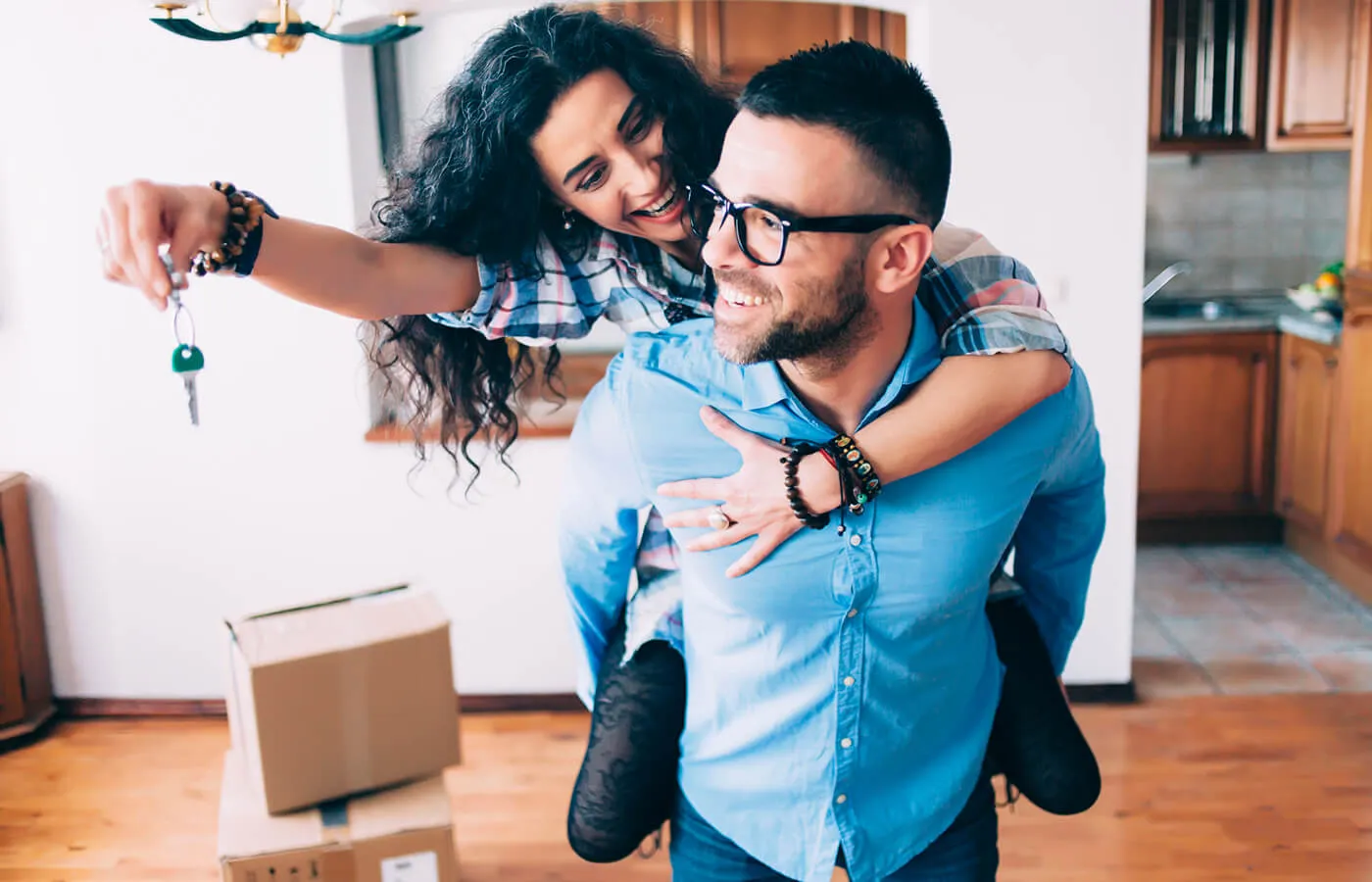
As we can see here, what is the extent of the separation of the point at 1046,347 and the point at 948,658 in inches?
15.1

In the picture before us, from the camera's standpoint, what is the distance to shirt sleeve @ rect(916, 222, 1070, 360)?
1419mm

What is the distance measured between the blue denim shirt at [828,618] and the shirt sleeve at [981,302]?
47 millimetres

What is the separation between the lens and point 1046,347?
1418 millimetres

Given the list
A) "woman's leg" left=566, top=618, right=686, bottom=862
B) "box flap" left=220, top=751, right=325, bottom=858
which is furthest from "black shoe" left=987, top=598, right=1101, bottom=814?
"box flap" left=220, top=751, right=325, bottom=858

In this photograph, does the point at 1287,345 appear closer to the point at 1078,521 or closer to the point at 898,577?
the point at 1078,521

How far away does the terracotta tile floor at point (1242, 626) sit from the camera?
3.69 meters

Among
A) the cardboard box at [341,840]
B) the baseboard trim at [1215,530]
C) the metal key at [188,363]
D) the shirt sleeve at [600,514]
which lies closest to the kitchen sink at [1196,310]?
the baseboard trim at [1215,530]

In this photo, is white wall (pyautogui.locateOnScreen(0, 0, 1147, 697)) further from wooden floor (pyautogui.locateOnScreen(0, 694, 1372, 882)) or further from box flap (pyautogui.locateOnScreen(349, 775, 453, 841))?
box flap (pyautogui.locateOnScreen(349, 775, 453, 841))

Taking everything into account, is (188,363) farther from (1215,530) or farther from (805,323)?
(1215,530)

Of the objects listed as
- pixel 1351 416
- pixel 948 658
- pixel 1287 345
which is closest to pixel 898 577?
pixel 948 658

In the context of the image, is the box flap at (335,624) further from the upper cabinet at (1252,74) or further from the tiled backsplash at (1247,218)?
the tiled backsplash at (1247,218)

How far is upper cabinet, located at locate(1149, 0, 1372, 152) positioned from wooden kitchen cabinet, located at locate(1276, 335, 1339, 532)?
0.81 m

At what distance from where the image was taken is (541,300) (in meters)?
1.65

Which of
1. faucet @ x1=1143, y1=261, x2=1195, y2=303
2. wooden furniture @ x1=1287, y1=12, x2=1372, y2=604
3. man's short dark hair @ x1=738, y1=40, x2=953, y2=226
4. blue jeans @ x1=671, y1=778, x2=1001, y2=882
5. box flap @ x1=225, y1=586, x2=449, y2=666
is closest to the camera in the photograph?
man's short dark hair @ x1=738, y1=40, x2=953, y2=226
